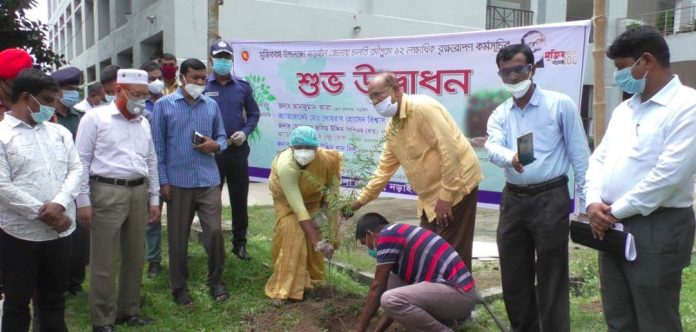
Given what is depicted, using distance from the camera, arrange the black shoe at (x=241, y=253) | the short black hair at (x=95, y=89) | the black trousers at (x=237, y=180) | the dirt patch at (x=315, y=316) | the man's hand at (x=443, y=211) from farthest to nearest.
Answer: the black shoe at (x=241, y=253) → the short black hair at (x=95, y=89) → the black trousers at (x=237, y=180) → the dirt patch at (x=315, y=316) → the man's hand at (x=443, y=211)

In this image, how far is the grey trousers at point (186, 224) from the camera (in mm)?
4266

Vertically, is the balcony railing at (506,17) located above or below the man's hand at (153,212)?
above

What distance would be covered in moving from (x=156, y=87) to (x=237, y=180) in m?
1.20

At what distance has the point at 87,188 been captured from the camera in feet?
11.7

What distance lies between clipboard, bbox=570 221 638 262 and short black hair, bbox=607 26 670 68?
2.56 feet

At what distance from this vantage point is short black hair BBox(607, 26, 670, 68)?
2.51 m

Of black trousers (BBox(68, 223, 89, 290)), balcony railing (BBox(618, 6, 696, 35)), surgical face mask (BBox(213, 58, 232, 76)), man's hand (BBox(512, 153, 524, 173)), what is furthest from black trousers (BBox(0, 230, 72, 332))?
balcony railing (BBox(618, 6, 696, 35))

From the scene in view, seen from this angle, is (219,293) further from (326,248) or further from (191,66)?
(191,66)

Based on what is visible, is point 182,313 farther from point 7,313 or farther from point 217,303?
point 7,313

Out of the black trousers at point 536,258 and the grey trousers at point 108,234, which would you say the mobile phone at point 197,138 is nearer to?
the grey trousers at point 108,234

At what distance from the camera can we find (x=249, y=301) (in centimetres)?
438

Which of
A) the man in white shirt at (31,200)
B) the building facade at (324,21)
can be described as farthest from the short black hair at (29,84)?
the building facade at (324,21)

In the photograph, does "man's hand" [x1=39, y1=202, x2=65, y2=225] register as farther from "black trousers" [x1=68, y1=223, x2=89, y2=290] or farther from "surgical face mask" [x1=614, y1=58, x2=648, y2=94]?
"surgical face mask" [x1=614, y1=58, x2=648, y2=94]

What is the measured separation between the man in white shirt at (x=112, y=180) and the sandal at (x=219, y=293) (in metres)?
0.80
